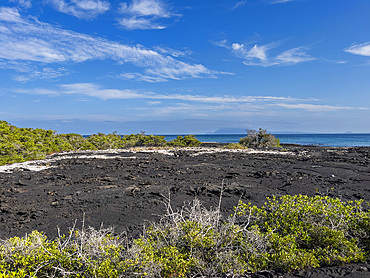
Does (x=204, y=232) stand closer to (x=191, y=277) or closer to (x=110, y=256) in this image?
(x=191, y=277)

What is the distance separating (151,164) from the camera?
536 inches

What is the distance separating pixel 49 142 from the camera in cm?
2220

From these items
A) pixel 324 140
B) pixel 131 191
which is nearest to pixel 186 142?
pixel 131 191

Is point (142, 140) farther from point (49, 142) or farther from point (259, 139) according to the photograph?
point (259, 139)

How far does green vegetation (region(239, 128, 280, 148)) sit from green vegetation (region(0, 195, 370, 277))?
2479cm

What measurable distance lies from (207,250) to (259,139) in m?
27.0

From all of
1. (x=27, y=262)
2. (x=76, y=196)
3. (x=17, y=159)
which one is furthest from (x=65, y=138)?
(x=27, y=262)

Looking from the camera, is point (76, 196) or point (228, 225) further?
point (76, 196)

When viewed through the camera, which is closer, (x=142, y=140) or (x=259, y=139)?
(x=259, y=139)

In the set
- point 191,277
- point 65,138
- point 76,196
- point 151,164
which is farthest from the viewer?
point 65,138

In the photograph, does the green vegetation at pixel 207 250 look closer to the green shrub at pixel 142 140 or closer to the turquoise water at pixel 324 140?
the green shrub at pixel 142 140

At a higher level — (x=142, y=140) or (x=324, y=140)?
(x=142, y=140)

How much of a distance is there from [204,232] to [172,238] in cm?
44

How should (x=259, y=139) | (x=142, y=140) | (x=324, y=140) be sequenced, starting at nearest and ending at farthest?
(x=259, y=139) → (x=142, y=140) → (x=324, y=140)
